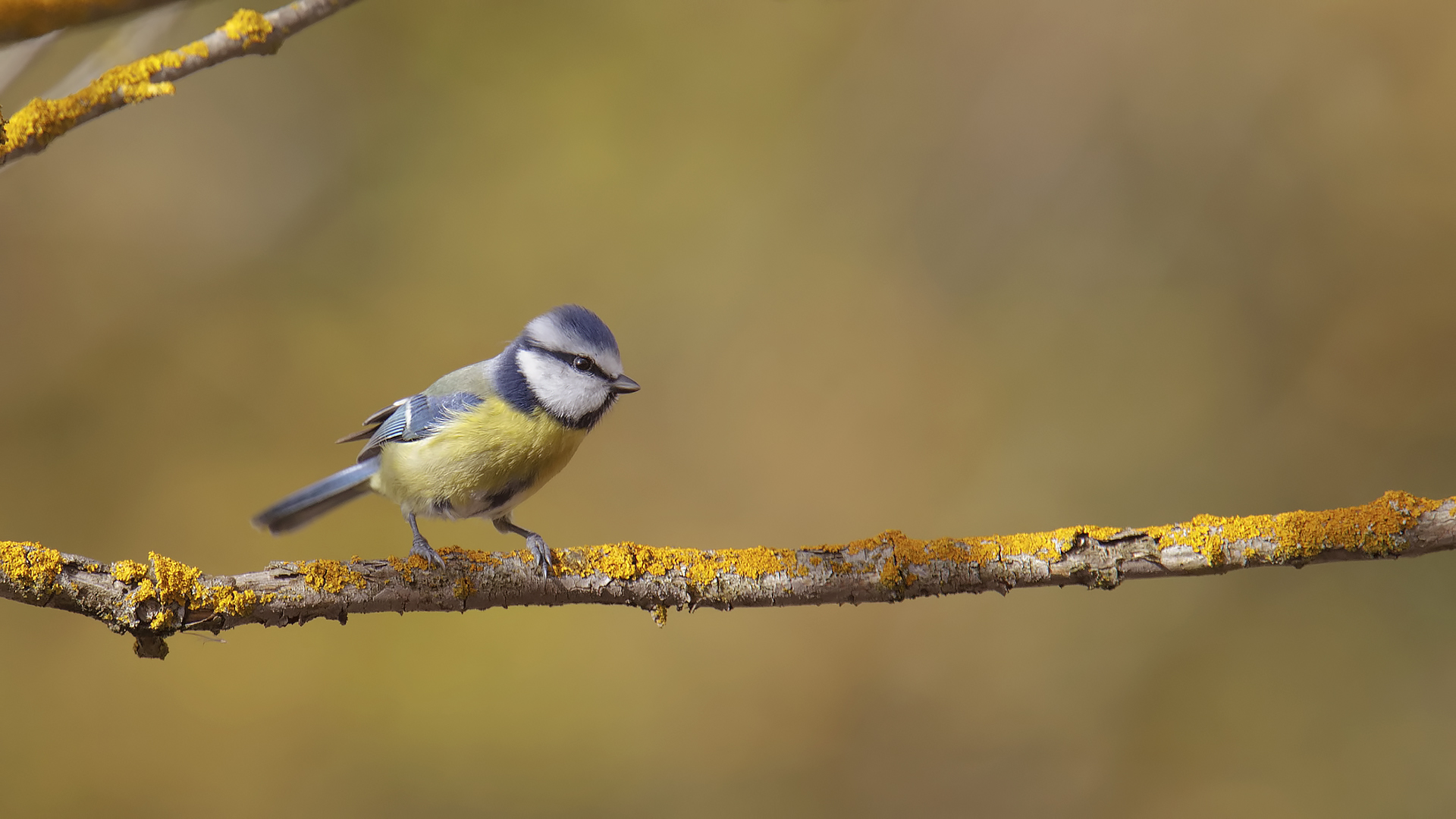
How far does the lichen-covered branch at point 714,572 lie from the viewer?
946mm

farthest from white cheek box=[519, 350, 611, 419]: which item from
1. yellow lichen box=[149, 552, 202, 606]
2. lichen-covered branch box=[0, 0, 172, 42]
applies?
lichen-covered branch box=[0, 0, 172, 42]

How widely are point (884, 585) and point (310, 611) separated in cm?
65

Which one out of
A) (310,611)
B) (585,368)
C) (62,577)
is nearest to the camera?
(62,577)

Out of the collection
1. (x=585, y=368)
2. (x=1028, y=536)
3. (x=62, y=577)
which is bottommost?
(x=62, y=577)

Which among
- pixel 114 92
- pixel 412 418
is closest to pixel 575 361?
pixel 412 418

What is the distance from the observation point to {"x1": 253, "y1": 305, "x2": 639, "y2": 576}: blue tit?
1.32 meters

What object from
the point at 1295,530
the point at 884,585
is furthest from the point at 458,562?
the point at 1295,530

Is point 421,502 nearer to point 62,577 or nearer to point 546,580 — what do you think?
point 546,580

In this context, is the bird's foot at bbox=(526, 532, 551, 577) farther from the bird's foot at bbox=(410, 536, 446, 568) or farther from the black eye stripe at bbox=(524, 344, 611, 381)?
the black eye stripe at bbox=(524, 344, 611, 381)

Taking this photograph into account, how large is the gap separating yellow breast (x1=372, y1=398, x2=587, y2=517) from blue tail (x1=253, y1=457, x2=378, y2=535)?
0.11m

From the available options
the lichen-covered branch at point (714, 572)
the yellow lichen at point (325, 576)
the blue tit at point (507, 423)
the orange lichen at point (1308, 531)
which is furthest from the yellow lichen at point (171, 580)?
the orange lichen at point (1308, 531)

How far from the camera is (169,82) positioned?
0.99 m

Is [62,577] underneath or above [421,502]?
underneath

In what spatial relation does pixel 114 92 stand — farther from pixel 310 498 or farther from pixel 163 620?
pixel 310 498
